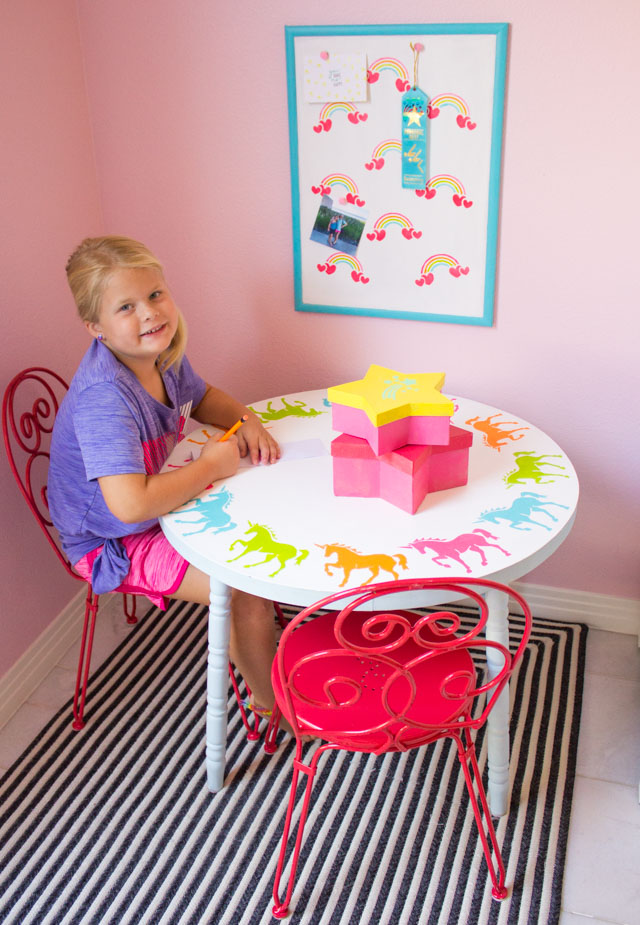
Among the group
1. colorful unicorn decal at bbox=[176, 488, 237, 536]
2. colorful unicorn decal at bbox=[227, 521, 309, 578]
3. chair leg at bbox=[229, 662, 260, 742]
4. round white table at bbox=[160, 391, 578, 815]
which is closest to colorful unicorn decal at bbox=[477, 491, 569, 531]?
round white table at bbox=[160, 391, 578, 815]

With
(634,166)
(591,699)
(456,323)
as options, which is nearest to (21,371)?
(456,323)

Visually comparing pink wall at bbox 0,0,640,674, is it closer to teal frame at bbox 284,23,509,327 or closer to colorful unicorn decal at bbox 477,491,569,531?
teal frame at bbox 284,23,509,327

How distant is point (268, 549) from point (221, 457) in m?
0.31

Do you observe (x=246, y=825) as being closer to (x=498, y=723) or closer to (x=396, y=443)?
(x=498, y=723)

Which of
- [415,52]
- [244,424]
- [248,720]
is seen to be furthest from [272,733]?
[415,52]

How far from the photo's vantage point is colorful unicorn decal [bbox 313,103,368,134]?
199cm

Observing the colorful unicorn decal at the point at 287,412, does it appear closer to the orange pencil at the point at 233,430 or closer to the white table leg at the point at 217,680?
the orange pencil at the point at 233,430

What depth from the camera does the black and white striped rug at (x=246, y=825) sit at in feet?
5.41

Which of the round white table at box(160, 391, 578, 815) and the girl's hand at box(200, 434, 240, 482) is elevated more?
the girl's hand at box(200, 434, 240, 482)

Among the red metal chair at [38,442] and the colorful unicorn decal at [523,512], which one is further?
the red metal chair at [38,442]

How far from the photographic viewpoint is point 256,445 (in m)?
1.86

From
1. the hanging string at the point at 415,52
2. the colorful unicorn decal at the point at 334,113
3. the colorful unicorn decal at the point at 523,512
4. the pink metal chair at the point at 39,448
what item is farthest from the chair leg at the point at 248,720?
the hanging string at the point at 415,52

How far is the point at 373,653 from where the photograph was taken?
1.27 m

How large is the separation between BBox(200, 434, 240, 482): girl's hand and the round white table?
28 millimetres
